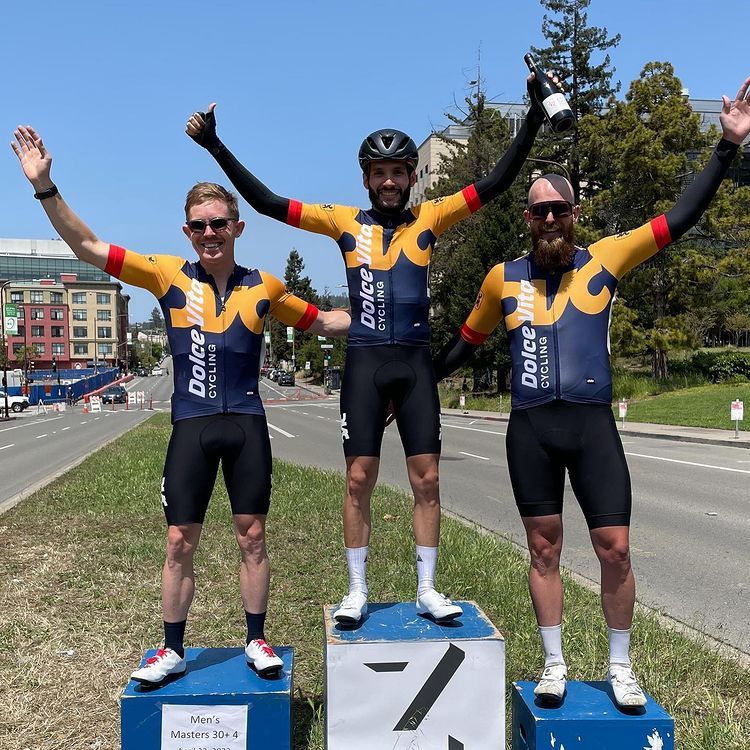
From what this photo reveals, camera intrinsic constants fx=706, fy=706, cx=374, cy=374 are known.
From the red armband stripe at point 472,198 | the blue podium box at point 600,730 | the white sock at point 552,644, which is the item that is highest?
the red armband stripe at point 472,198

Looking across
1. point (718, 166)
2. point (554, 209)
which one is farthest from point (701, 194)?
point (554, 209)

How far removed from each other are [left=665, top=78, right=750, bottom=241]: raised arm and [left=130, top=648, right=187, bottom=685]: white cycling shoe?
122 inches

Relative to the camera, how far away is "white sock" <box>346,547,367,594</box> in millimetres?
3672

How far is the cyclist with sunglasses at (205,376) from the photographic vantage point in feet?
11.2

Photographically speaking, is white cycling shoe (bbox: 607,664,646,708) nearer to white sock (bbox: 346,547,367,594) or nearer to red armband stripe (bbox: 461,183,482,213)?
white sock (bbox: 346,547,367,594)

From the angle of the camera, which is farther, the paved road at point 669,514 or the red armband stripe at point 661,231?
the paved road at point 669,514

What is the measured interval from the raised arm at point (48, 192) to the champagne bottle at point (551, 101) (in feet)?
7.68

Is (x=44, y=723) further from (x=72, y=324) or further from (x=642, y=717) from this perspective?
(x=72, y=324)

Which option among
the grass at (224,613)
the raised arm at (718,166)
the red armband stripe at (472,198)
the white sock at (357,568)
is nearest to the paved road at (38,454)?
the grass at (224,613)

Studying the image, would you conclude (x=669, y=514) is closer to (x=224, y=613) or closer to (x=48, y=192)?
(x=224, y=613)

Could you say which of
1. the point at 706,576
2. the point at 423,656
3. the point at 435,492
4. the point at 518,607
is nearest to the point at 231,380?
the point at 435,492

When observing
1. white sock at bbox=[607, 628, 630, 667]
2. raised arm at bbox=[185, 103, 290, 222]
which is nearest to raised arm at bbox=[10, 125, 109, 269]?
raised arm at bbox=[185, 103, 290, 222]

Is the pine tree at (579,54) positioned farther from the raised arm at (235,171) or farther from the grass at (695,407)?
the raised arm at (235,171)

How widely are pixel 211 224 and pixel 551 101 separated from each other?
178 cm
